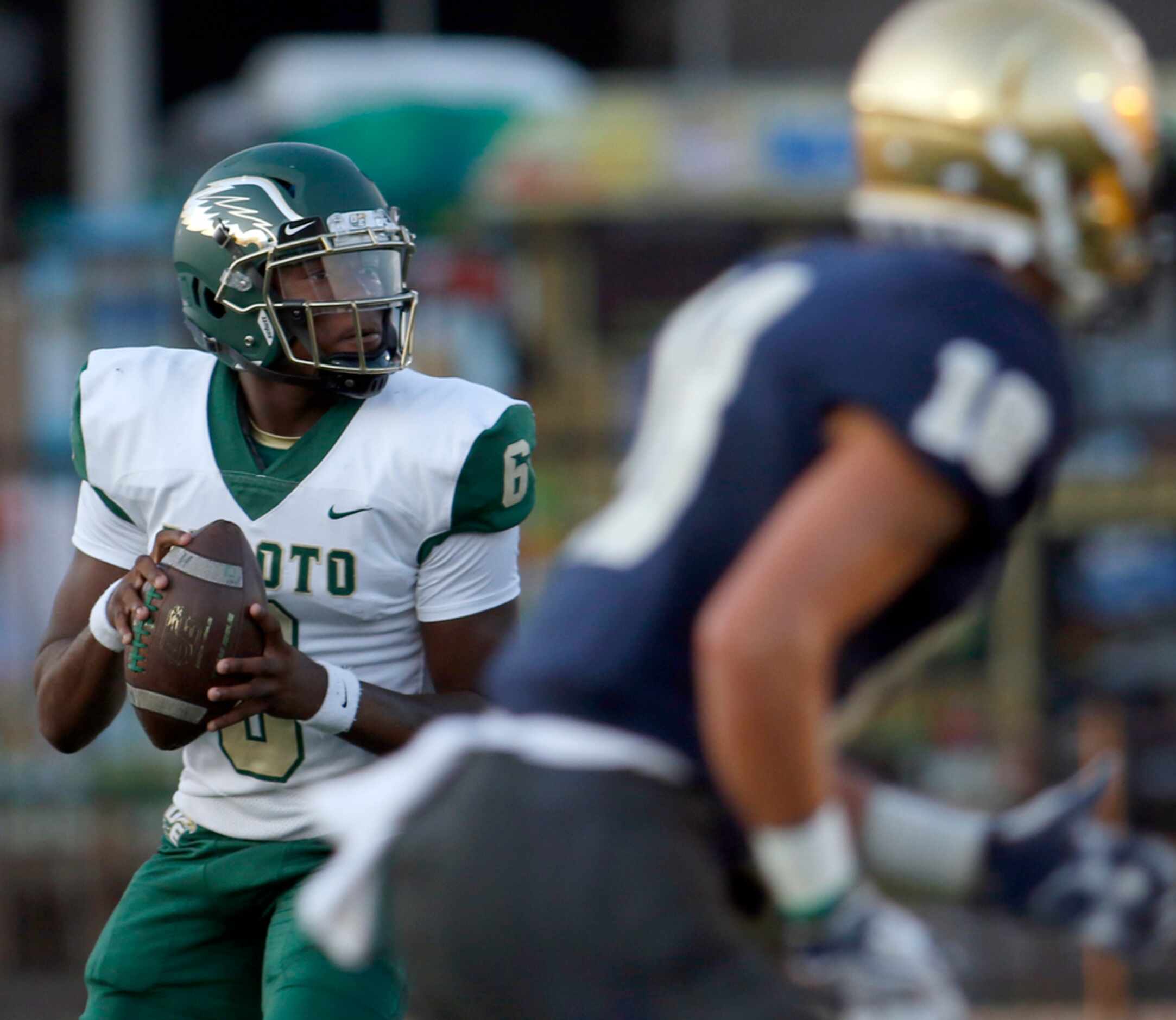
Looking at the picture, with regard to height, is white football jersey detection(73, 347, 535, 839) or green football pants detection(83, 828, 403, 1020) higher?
white football jersey detection(73, 347, 535, 839)

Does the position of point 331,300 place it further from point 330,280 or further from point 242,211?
point 242,211

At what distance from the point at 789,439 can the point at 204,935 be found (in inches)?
60.2

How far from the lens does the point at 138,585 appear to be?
10.0 ft

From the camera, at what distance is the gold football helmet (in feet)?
7.76

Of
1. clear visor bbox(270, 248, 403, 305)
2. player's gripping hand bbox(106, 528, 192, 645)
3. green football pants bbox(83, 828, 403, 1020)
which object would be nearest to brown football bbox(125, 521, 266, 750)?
player's gripping hand bbox(106, 528, 192, 645)

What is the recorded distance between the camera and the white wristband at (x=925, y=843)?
2285mm

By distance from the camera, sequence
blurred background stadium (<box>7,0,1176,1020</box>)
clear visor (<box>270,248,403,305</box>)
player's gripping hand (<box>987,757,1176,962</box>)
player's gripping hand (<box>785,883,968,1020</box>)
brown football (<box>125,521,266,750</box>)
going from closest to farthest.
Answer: player's gripping hand (<box>785,883,968,1020</box>)
player's gripping hand (<box>987,757,1176,962</box>)
brown football (<box>125,521,266,750</box>)
clear visor (<box>270,248,403,305</box>)
blurred background stadium (<box>7,0,1176,1020</box>)

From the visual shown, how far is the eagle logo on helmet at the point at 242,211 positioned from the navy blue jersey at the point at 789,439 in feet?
3.64

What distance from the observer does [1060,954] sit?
23.8 ft

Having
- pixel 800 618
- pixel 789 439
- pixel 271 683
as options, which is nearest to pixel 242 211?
pixel 271 683

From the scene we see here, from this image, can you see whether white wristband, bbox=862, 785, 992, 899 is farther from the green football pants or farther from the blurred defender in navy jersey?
the green football pants

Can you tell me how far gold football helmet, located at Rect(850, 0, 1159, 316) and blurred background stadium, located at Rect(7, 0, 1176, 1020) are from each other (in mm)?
4873

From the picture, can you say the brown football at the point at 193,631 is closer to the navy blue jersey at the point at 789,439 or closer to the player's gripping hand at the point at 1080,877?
the navy blue jersey at the point at 789,439

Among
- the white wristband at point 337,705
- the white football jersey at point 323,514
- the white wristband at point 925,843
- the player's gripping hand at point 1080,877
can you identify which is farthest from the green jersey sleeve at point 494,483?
the player's gripping hand at point 1080,877
